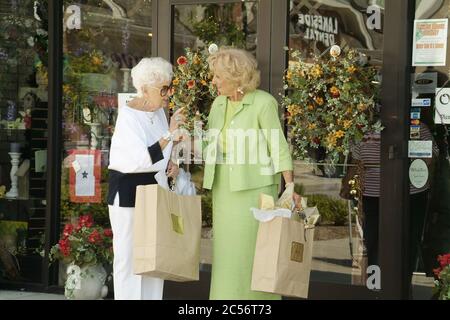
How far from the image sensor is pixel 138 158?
4.61 meters

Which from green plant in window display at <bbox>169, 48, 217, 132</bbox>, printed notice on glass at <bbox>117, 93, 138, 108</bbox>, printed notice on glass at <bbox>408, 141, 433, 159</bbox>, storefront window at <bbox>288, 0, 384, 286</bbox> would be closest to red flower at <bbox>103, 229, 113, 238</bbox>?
printed notice on glass at <bbox>117, 93, 138, 108</bbox>

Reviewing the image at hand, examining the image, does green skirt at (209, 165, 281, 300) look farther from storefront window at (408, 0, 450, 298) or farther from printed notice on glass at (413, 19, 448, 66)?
printed notice on glass at (413, 19, 448, 66)

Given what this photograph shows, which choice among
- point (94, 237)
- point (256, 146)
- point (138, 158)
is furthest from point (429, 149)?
point (94, 237)

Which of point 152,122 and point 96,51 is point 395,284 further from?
point 96,51

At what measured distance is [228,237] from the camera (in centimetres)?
474

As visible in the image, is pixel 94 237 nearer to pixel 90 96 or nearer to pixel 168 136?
pixel 90 96

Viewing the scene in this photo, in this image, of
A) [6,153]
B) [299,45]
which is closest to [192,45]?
[299,45]

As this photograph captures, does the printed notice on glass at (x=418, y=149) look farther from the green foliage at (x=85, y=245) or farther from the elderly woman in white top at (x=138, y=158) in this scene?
the green foliage at (x=85, y=245)

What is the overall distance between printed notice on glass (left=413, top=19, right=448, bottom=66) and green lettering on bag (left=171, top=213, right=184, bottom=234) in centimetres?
216

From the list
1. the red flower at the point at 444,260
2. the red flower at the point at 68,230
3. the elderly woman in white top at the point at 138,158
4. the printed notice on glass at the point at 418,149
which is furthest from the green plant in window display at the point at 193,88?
the red flower at the point at 444,260

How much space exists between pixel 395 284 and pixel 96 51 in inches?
119

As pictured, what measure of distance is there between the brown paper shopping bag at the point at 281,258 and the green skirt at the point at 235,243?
0.62 feet

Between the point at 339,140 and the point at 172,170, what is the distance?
1.41 m
